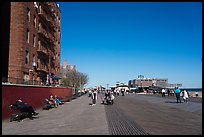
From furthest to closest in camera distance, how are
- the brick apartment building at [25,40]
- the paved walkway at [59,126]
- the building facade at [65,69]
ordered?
the building facade at [65,69] → the brick apartment building at [25,40] → the paved walkway at [59,126]

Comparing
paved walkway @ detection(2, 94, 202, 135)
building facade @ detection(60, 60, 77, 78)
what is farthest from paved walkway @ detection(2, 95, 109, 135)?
building facade @ detection(60, 60, 77, 78)

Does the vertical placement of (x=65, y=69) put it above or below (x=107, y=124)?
above

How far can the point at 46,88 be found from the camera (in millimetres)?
24750

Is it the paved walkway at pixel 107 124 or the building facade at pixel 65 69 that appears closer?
the paved walkway at pixel 107 124

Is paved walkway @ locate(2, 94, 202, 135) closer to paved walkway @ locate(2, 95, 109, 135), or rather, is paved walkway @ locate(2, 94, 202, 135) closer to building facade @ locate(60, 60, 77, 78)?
paved walkway @ locate(2, 95, 109, 135)

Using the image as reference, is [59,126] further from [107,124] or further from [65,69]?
[65,69]

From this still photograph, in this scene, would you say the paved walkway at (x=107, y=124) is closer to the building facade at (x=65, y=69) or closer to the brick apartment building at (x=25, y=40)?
the brick apartment building at (x=25, y=40)

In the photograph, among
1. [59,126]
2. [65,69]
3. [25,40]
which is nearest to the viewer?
[59,126]

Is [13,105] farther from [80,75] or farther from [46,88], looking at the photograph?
[80,75]

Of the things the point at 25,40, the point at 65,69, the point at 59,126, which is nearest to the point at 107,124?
the point at 59,126

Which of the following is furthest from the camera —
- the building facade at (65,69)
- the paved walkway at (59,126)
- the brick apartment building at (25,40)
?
the building facade at (65,69)

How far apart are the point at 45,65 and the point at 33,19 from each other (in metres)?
8.77

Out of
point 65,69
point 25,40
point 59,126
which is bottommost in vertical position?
point 59,126

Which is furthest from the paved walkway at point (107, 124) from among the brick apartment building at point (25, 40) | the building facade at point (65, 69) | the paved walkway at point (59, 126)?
the building facade at point (65, 69)
